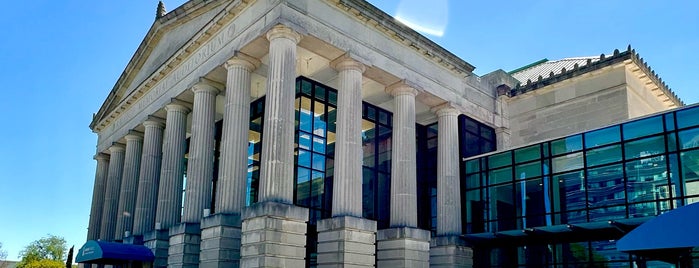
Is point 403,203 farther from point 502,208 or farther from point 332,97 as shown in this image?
point 332,97

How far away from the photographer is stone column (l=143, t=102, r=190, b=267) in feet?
101

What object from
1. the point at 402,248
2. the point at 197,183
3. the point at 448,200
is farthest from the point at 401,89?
the point at 197,183

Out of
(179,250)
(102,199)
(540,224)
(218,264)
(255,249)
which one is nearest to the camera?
(255,249)

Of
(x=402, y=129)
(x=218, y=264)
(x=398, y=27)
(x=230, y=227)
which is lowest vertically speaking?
(x=218, y=264)

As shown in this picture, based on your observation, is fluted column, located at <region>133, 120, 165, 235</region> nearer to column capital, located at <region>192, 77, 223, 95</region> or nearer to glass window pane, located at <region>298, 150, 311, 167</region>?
column capital, located at <region>192, 77, 223, 95</region>

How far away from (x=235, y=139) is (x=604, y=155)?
17.0 m

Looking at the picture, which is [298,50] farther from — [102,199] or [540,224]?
[102,199]

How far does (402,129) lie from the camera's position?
30.6 m

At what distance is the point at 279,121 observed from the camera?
2492 centimetres

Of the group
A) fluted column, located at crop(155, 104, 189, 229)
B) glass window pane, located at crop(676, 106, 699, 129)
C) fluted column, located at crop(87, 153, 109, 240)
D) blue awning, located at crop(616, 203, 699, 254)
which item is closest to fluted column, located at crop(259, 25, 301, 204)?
fluted column, located at crop(155, 104, 189, 229)

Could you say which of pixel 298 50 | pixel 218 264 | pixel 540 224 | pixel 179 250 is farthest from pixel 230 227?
pixel 540 224

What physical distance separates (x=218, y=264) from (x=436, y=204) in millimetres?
14103

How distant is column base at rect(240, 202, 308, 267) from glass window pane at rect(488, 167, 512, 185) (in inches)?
502

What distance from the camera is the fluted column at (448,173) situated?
32344 millimetres
